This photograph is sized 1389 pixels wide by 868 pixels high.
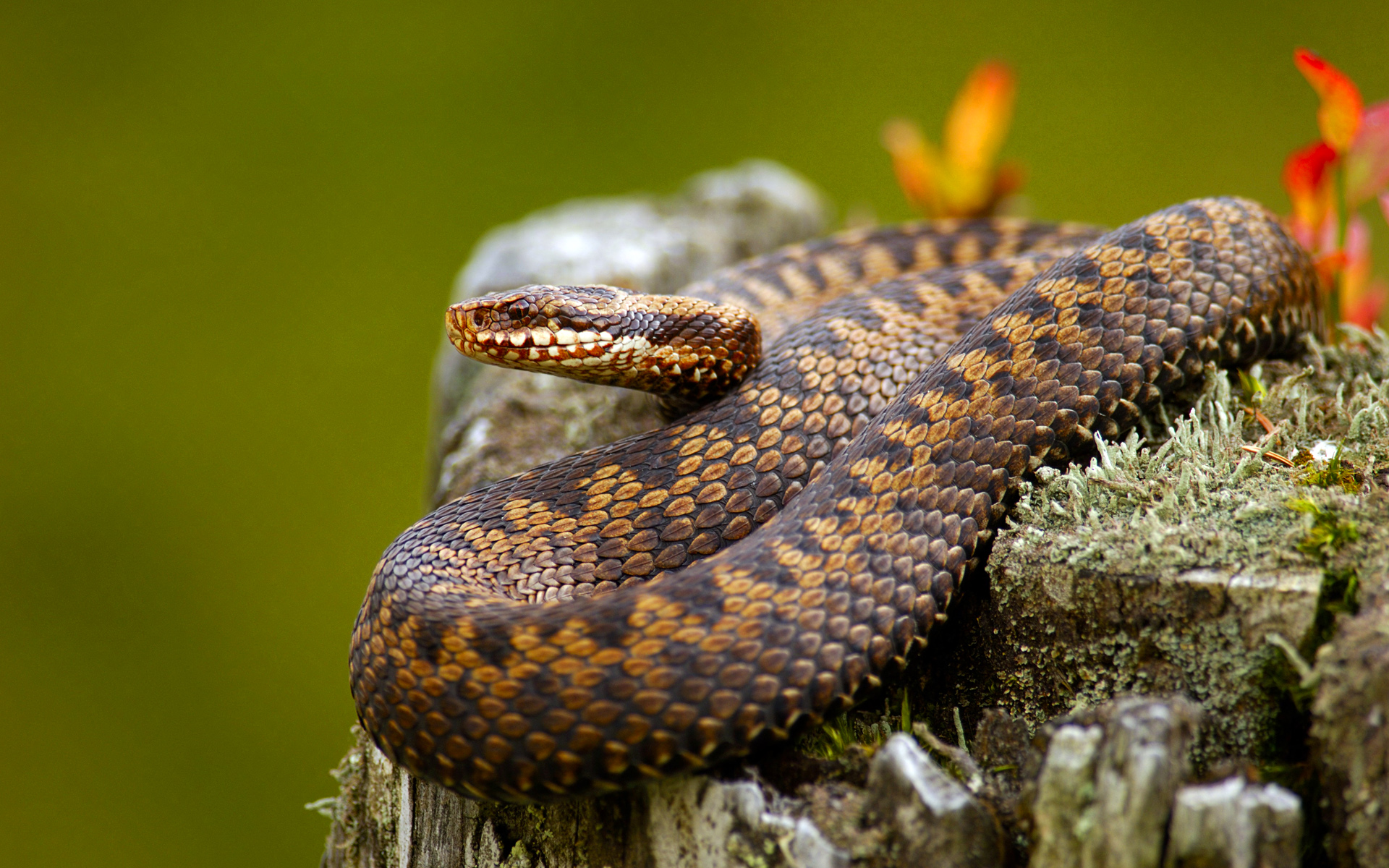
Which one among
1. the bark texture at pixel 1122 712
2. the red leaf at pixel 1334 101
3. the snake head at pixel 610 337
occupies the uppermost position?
the red leaf at pixel 1334 101

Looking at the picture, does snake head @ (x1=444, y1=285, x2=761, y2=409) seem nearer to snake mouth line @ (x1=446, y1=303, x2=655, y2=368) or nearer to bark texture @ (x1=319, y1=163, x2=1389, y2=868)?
snake mouth line @ (x1=446, y1=303, x2=655, y2=368)

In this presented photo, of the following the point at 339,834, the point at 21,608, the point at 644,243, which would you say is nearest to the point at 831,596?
the point at 339,834

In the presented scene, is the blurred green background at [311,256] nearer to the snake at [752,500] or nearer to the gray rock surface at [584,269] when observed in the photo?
the gray rock surface at [584,269]

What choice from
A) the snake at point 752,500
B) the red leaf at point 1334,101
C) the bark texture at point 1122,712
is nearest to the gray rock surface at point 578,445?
the bark texture at point 1122,712

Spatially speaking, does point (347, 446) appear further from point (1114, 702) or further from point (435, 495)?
point (1114, 702)

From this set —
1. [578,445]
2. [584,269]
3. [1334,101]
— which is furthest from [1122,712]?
[584,269]

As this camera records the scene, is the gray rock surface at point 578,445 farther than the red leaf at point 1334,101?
No

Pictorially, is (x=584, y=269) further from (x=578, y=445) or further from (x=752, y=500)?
(x=752, y=500)
